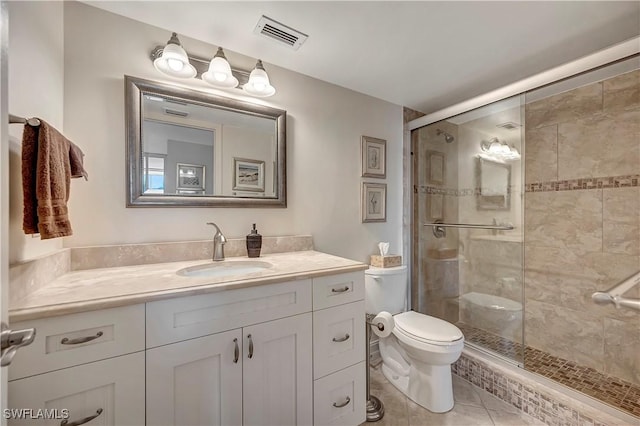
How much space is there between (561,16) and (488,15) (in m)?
0.37

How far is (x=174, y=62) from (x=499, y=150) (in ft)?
7.85

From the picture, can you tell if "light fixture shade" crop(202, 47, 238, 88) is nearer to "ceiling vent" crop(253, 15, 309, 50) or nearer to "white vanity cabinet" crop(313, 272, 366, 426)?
"ceiling vent" crop(253, 15, 309, 50)

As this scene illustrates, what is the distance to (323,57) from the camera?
5.50 ft

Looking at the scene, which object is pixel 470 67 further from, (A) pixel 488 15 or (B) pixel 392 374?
(B) pixel 392 374

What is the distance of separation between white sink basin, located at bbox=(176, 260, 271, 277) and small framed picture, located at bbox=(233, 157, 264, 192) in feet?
1.52

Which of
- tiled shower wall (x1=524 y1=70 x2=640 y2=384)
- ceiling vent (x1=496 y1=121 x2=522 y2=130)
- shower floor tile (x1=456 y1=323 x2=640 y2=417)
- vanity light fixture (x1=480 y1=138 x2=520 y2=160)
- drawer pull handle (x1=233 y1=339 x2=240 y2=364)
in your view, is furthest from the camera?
vanity light fixture (x1=480 y1=138 x2=520 y2=160)

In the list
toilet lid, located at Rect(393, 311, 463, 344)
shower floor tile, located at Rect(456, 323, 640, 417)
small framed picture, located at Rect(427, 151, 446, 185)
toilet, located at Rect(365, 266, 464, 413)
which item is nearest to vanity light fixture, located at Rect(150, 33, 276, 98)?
toilet, located at Rect(365, 266, 464, 413)

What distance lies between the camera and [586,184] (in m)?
1.91

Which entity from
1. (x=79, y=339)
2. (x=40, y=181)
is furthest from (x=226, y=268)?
(x=40, y=181)

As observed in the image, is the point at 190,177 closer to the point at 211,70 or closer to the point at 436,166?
the point at 211,70

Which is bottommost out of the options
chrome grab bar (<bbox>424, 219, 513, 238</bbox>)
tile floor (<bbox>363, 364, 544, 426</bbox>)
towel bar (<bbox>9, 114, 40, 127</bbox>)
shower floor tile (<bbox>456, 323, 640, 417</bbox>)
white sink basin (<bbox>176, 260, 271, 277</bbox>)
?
tile floor (<bbox>363, 364, 544, 426</bbox>)

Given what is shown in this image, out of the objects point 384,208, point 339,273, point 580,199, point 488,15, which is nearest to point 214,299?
point 339,273

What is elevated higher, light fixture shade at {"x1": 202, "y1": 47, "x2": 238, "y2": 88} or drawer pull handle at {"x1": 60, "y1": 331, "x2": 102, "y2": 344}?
light fixture shade at {"x1": 202, "y1": 47, "x2": 238, "y2": 88}

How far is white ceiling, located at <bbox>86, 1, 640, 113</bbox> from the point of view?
1.28 metres
